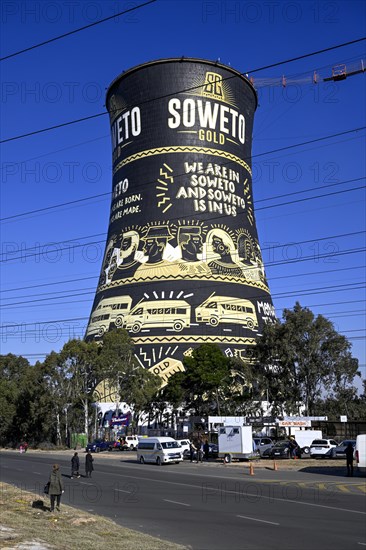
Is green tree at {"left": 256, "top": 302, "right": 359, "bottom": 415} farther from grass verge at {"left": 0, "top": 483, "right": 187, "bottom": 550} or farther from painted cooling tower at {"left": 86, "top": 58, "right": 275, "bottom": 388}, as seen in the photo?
grass verge at {"left": 0, "top": 483, "right": 187, "bottom": 550}

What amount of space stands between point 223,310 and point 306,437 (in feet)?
55.2

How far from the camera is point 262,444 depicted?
40.8 metres

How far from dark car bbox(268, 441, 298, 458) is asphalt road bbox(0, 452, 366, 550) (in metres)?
10.5

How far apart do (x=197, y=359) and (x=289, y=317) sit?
8472 mm

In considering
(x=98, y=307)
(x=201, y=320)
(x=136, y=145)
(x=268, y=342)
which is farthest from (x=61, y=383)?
(x=136, y=145)

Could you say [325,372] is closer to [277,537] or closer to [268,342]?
[268,342]

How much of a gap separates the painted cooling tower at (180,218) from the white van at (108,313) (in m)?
0.15

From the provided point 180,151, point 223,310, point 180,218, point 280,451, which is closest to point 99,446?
Result: point 223,310

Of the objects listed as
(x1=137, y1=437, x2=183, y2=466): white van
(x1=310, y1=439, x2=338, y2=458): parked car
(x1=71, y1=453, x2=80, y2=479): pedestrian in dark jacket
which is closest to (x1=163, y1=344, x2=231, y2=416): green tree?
(x1=310, y1=439, x2=338, y2=458): parked car

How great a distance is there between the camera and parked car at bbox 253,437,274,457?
39625 millimetres

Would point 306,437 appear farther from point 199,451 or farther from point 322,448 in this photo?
point 199,451

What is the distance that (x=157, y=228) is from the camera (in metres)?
57.5

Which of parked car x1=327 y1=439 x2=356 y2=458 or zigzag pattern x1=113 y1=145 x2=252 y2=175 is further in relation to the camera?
zigzag pattern x1=113 y1=145 x2=252 y2=175

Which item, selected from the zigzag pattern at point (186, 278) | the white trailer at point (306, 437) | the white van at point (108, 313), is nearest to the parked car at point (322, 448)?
the white trailer at point (306, 437)
